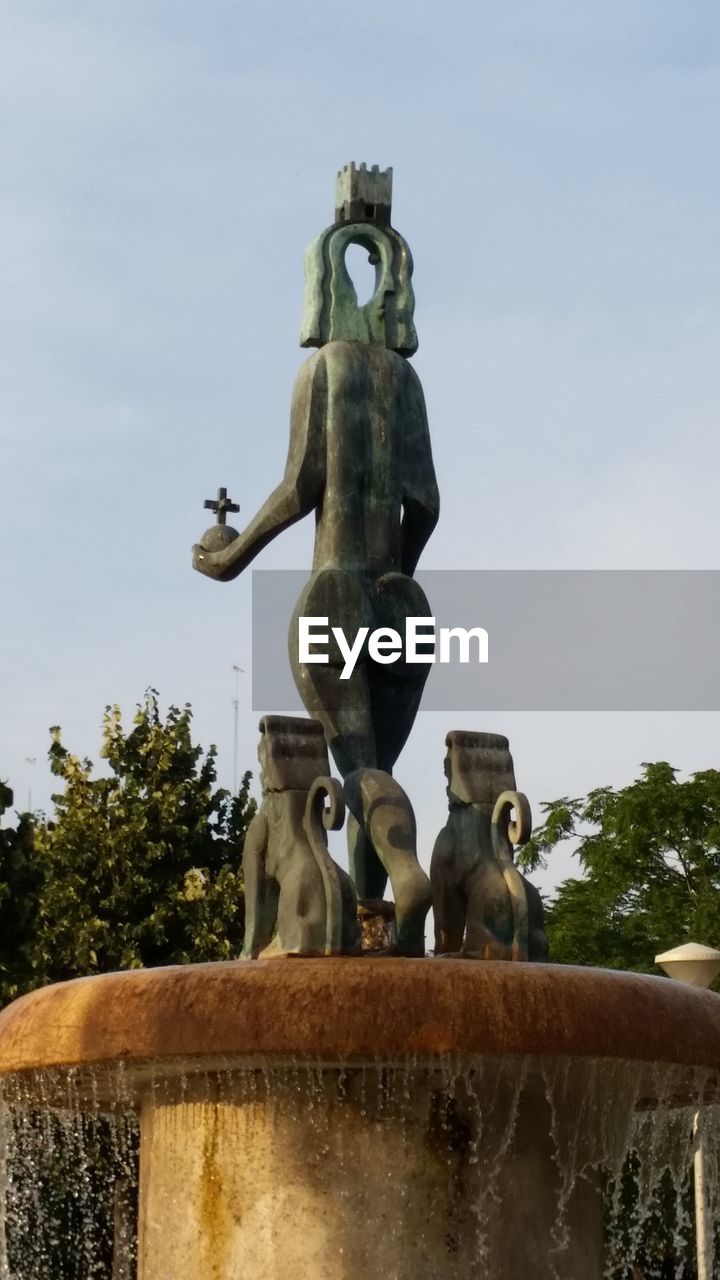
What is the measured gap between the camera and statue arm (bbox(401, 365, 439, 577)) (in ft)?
28.8

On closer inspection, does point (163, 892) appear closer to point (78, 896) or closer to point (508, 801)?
point (78, 896)

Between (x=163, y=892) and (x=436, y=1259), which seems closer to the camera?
(x=436, y=1259)

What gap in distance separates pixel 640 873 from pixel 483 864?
23596 millimetres

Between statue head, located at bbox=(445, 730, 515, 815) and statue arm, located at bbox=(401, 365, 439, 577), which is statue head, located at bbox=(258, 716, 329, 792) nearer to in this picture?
statue head, located at bbox=(445, 730, 515, 815)

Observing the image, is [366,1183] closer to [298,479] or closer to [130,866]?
[298,479]

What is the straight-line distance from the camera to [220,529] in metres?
8.93

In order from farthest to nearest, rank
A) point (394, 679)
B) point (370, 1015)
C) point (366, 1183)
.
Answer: point (394, 679), point (366, 1183), point (370, 1015)

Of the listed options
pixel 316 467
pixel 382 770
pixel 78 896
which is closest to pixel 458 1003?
pixel 382 770

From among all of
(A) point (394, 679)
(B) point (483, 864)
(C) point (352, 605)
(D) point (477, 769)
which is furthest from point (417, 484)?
(B) point (483, 864)

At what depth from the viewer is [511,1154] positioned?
279 inches

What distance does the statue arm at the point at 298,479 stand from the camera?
8.63 metres

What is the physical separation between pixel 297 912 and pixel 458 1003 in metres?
1.14

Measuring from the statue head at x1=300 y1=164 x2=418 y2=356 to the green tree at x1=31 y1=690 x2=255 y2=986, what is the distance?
13.1 m

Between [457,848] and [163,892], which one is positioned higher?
[163,892]
